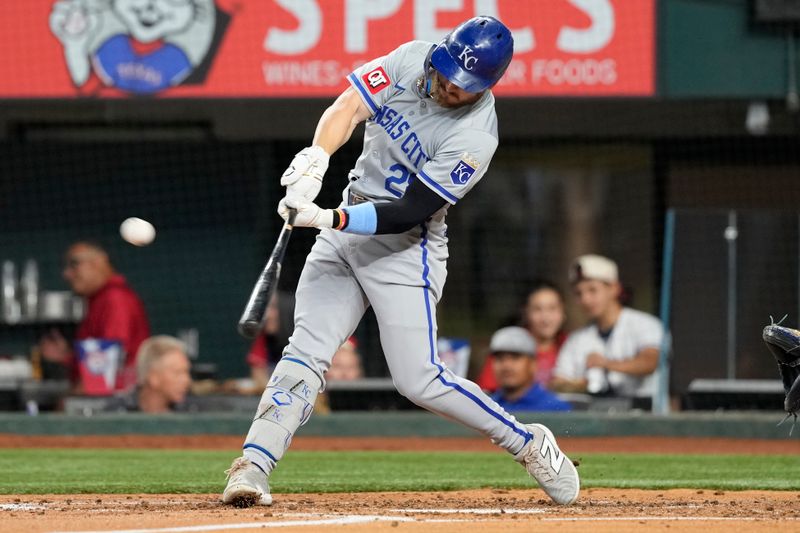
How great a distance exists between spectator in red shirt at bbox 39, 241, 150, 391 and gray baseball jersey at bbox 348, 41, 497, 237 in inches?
201

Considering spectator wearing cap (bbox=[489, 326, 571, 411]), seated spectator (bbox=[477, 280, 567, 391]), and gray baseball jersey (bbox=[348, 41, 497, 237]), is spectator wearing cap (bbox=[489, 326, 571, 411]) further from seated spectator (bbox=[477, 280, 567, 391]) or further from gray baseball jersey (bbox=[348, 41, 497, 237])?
gray baseball jersey (bbox=[348, 41, 497, 237])

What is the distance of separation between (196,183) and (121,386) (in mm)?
2601

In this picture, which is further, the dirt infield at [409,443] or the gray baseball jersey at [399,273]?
the dirt infield at [409,443]

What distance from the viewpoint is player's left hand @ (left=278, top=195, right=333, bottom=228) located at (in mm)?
4199

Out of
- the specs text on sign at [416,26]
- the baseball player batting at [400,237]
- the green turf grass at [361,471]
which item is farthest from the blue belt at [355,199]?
the specs text on sign at [416,26]

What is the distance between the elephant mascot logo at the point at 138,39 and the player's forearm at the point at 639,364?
332 centimetres

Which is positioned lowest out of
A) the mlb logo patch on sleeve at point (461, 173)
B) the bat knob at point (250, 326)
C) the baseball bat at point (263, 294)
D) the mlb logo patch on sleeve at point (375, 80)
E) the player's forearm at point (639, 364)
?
the player's forearm at point (639, 364)

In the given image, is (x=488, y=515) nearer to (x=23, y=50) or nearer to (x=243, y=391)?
(x=243, y=391)

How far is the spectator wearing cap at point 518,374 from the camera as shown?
819 centimetres

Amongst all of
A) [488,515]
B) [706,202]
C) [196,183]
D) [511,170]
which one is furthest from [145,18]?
[488,515]

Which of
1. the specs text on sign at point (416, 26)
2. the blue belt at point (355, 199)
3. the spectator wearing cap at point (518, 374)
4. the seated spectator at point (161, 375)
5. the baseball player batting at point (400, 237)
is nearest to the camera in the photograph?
the baseball player batting at point (400, 237)

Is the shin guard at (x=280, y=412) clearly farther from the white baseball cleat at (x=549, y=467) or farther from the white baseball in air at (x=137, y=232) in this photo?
the white baseball cleat at (x=549, y=467)

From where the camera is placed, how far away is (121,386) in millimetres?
9375

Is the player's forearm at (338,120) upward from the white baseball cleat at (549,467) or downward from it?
upward
